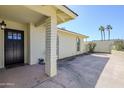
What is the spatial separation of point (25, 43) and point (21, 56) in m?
0.95

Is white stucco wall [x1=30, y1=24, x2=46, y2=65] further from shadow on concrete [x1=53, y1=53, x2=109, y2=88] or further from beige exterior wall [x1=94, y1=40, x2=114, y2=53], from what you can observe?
beige exterior wall [x1=94, y1=40, x2=114, y2=53]

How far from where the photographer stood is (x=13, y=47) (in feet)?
23.0

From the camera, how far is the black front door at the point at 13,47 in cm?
667

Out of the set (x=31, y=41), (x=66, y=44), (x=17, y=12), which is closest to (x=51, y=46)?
(x=17, y=12)

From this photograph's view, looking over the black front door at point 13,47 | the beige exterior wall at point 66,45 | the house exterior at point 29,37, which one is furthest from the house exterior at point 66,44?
the black front door at point 13,47

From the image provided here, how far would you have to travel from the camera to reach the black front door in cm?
667

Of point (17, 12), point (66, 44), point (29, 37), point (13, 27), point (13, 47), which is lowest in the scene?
point (13, 47)

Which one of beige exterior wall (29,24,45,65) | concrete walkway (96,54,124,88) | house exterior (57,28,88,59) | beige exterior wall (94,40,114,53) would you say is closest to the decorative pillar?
concrete walkway (96,54,124,88)

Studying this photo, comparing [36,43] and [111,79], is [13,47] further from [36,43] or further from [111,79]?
[111,79]

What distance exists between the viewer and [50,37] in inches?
198

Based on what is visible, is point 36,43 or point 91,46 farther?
point 91,46

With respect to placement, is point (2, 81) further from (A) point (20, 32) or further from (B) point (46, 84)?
(A) point (20, 32)
